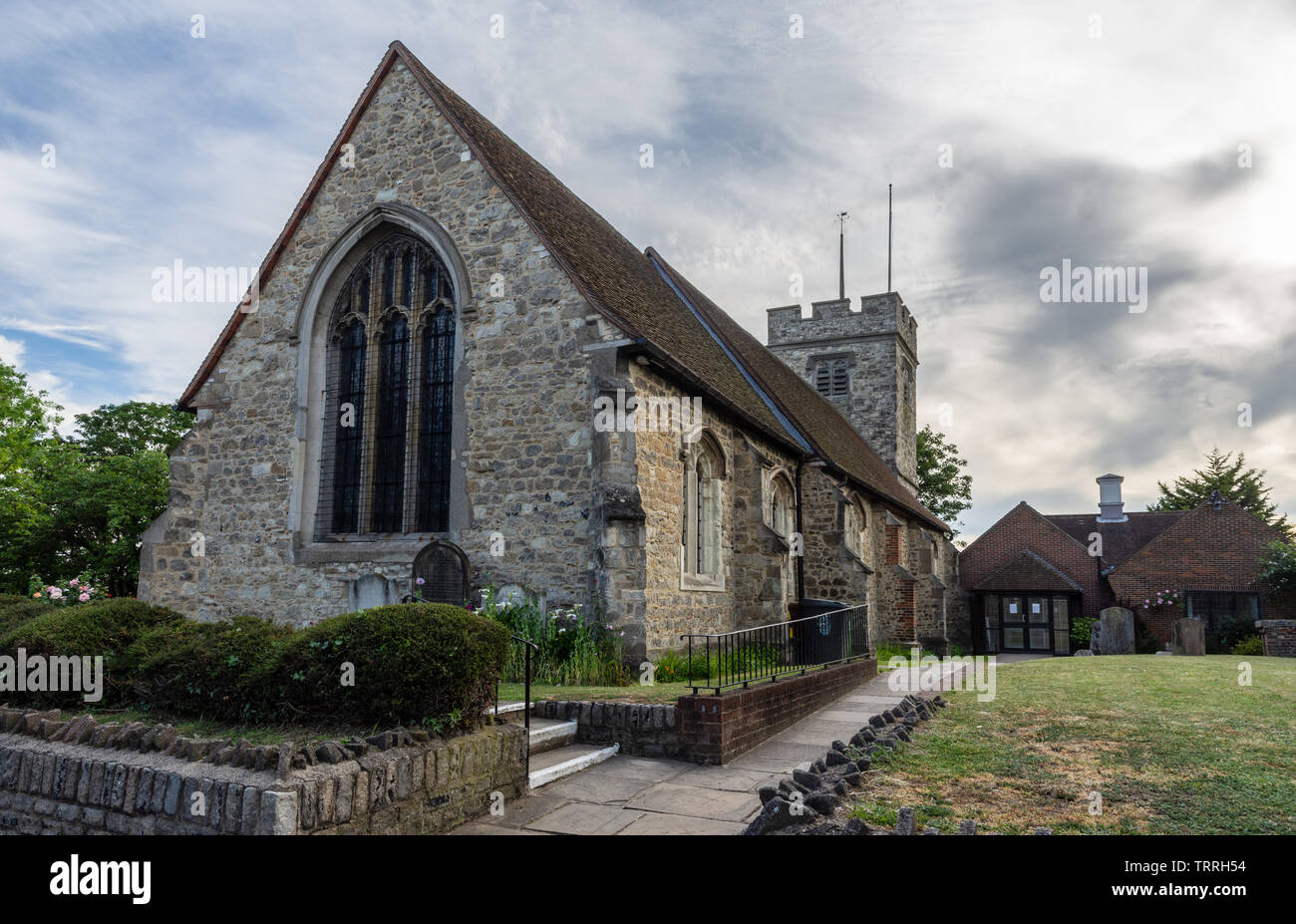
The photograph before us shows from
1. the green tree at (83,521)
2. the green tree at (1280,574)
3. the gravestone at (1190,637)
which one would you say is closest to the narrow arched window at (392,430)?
the green tree at (83,521)

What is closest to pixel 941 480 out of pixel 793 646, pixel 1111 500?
pixel 1111 500

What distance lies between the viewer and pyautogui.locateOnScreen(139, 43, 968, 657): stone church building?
11242 mm

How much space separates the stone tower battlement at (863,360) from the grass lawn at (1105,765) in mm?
20923

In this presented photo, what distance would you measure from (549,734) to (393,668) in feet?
7.48

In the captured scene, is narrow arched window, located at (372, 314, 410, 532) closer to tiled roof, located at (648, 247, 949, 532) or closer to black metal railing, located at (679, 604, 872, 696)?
black metal railing, located at (679, 604, 872, 696)

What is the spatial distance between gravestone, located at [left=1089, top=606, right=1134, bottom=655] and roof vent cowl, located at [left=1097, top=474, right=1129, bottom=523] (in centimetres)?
995

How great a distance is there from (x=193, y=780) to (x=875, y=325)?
30.3m

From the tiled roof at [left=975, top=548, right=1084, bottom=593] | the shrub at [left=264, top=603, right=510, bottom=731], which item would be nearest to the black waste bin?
the shrub at [left=264, top=603, right=510, bottom=731]

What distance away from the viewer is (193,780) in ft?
14.6

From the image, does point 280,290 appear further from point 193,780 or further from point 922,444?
point 922,444

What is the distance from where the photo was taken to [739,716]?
25.1 ft

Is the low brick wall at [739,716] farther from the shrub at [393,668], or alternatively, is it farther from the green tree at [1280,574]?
the green tree at [1280,574]

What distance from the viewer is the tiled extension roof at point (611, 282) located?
40.0ft
